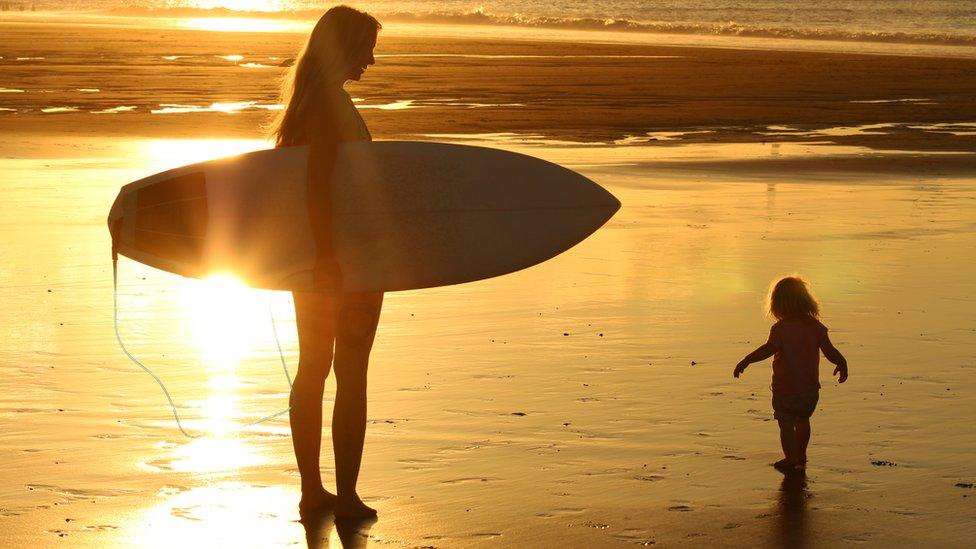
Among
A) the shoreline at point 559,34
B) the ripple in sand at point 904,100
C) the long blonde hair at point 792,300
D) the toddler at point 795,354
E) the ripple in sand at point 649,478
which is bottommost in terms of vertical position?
the shoreline at point 559,34

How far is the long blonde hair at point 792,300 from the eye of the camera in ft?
22.2

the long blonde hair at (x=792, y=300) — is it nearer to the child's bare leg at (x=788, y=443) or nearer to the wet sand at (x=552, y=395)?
the child's bare leg at (x=788, y=443)

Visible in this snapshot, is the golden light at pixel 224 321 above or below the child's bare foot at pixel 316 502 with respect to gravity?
below

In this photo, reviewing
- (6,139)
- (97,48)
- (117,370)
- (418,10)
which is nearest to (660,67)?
(97,48)

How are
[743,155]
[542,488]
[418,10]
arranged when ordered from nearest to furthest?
[542,488]
[743,155]
[418,10]

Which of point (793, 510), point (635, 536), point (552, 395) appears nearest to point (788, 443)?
point (793, 510)

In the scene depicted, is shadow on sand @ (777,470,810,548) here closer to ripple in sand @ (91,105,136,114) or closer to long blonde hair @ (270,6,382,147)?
long blonde hair @ (270,6,382,147)

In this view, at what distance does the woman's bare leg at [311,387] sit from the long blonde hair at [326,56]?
653 mm

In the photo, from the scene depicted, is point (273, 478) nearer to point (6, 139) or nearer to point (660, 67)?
point (6, 139)

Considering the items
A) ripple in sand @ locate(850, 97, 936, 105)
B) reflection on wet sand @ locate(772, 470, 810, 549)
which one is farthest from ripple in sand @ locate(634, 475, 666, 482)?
ripple in sand @ locate(850, 97, 936, 105)

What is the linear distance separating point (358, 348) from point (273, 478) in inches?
34.1

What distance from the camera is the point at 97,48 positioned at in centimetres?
5109

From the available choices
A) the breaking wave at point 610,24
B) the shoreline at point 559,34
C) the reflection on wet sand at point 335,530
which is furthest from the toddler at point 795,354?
the breaking wave at point 610,24

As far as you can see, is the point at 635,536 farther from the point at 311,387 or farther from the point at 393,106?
the point at 393,106
